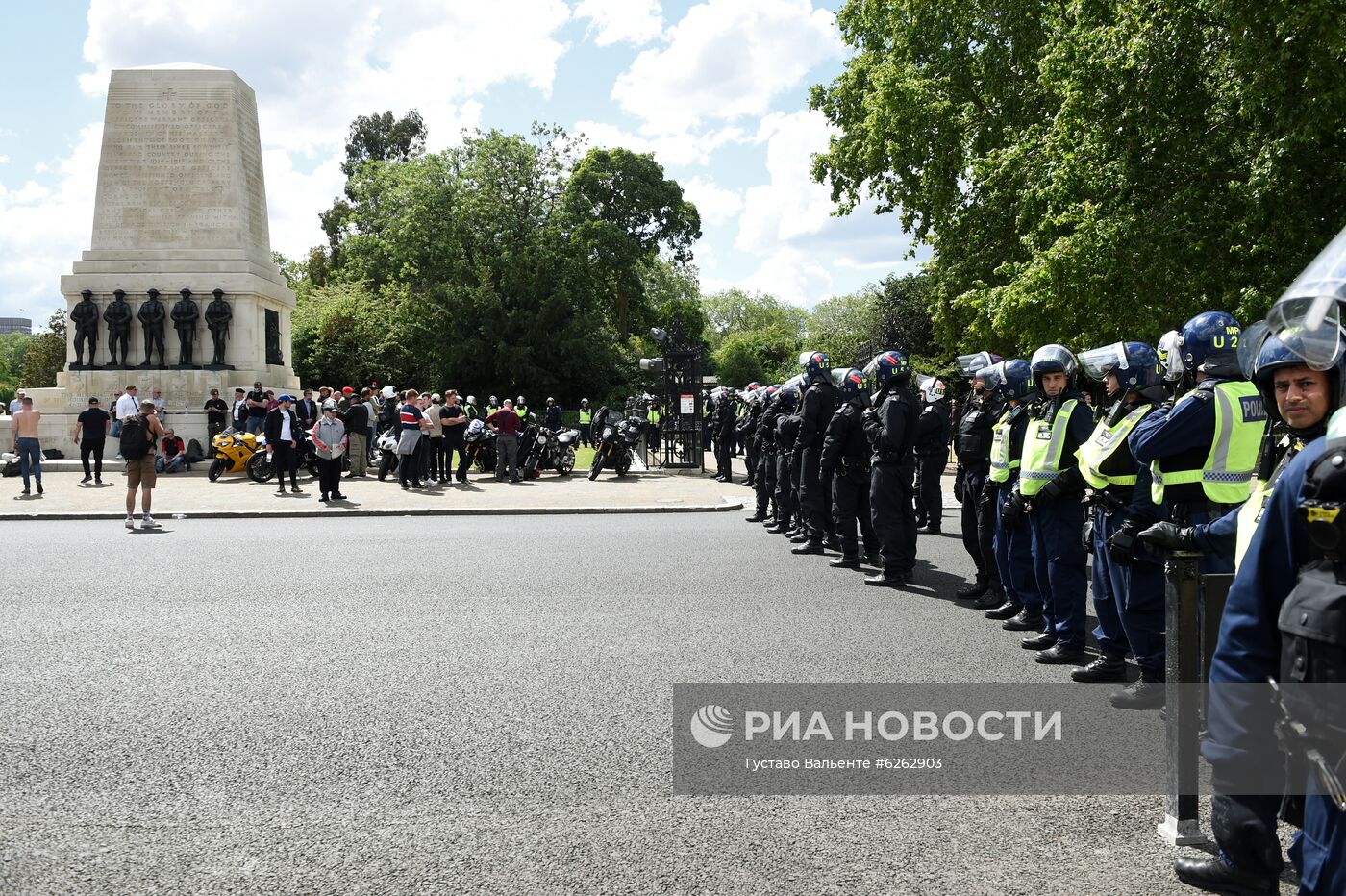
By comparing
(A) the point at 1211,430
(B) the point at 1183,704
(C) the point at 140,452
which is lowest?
(B) the point at 1183,704

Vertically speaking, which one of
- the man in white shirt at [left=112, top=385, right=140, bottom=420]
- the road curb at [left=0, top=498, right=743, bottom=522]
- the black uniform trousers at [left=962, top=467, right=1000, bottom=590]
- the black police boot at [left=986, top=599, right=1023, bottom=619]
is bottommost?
the black police boot at [left=986, top=599, right=1023, bottom=619]

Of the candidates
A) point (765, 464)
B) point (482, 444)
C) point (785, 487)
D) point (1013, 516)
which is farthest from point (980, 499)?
point (482, 444)

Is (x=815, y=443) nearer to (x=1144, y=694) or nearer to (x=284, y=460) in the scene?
(x=1144, y=694)

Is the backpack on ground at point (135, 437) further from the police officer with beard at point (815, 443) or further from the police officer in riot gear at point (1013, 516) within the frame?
the police officer in riot gear at point (1013, 516)

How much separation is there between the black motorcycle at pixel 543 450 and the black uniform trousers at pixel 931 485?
1070 centimetres

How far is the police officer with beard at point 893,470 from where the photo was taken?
9.55m

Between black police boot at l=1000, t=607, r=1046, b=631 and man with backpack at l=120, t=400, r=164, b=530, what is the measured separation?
10.9m

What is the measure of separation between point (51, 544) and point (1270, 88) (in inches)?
617

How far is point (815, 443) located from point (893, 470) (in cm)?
196

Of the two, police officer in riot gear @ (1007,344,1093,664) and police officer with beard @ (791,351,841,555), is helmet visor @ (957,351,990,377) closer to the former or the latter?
police officer with beard @ (791,351,841,555)

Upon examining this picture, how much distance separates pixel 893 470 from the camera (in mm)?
9680

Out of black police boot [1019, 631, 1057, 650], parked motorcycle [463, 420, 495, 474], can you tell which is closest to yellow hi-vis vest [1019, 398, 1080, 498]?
black police boot [1019, 631, 1057, 650]

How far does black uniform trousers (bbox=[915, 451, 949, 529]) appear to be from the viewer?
13031 millimetres

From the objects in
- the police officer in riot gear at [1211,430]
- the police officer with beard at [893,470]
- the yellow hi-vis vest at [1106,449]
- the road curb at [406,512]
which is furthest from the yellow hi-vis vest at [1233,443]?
the road curb at [406,512]
